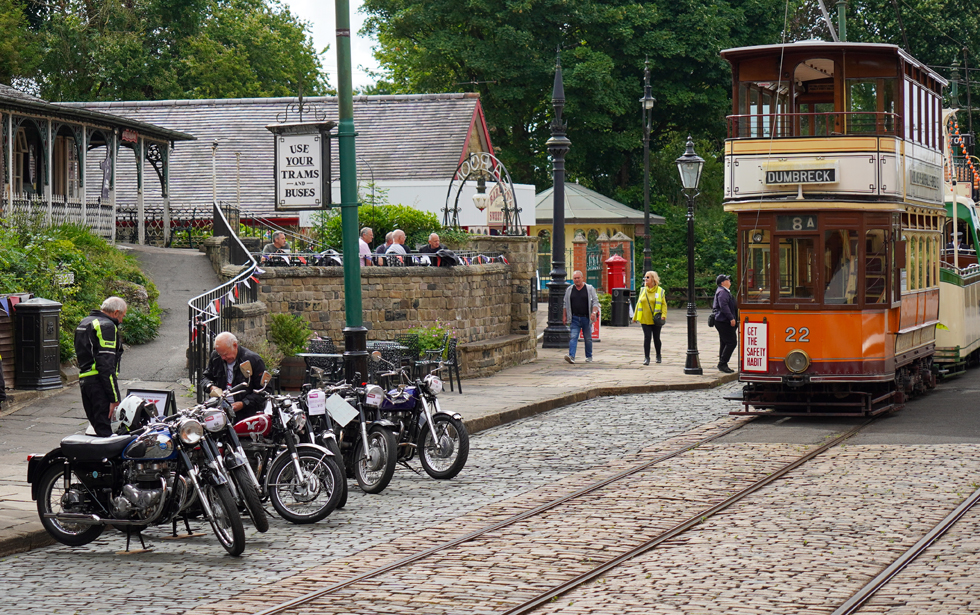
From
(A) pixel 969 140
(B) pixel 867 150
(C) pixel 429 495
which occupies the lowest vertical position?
(C) pixel 429 495

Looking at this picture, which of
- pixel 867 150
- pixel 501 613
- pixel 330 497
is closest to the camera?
pixel 501 613

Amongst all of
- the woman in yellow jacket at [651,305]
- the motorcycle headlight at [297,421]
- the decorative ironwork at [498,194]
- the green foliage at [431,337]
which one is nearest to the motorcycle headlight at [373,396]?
the motorcycle headlight at [297,421]

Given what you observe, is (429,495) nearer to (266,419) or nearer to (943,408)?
(266,419)

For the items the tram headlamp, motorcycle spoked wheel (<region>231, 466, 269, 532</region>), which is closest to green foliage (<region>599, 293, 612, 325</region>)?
the tram headlamp

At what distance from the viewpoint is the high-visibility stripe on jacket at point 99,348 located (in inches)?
451

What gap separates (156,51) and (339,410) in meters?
45.4

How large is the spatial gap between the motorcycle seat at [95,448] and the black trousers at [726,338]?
14382 millimetres

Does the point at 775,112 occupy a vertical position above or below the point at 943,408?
above

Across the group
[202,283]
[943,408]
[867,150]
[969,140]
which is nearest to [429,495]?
[867,150]

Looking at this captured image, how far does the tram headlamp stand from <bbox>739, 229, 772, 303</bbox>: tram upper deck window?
0.78 metres

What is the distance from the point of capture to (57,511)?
952 centimetres

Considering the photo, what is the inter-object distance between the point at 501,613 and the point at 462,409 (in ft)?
31.7

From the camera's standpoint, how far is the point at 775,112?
1712 cm

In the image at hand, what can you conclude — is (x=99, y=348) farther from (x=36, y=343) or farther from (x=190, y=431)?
(x=36, y=343)
